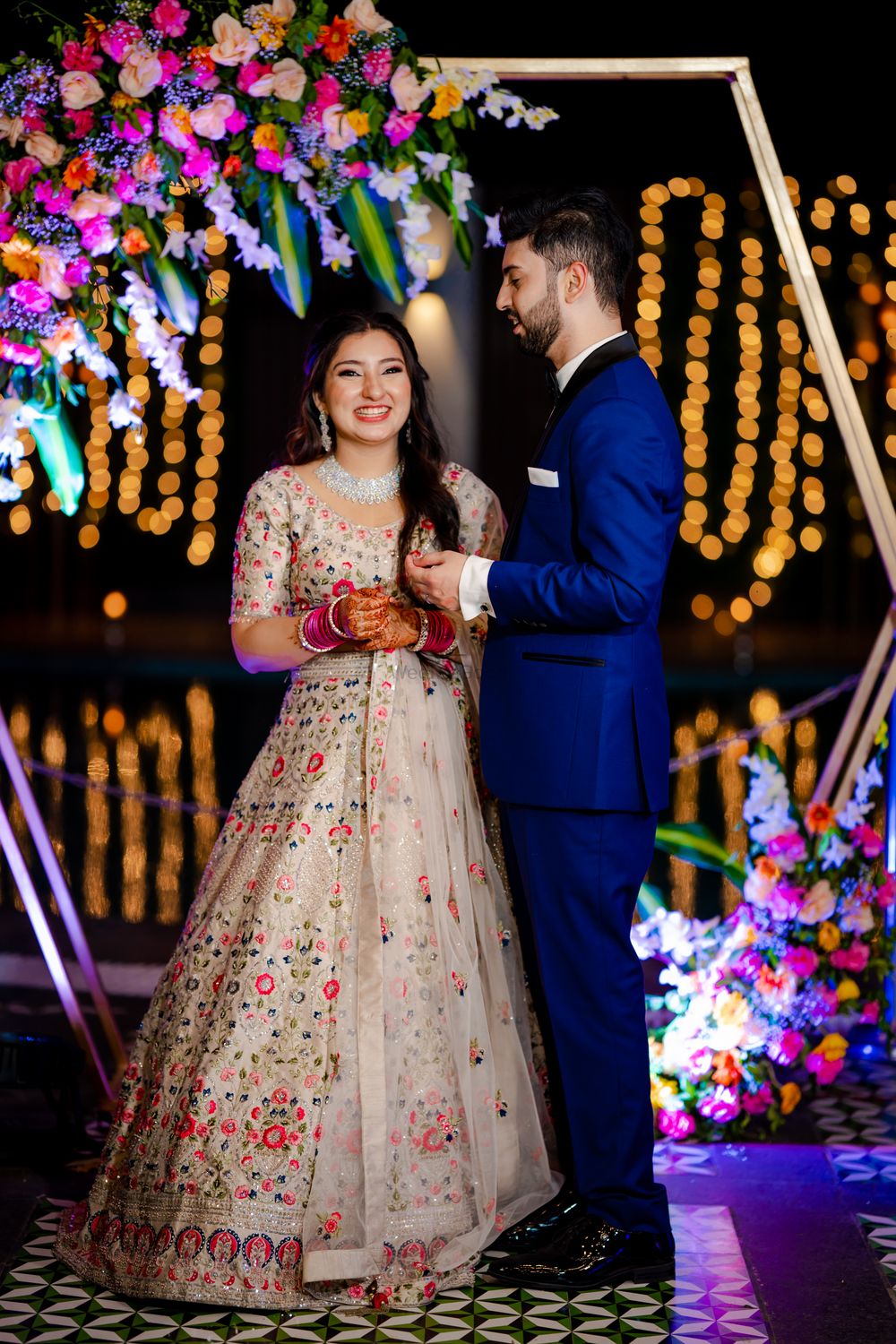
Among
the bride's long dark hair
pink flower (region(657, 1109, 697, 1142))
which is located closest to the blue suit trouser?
the bride's long dark hair

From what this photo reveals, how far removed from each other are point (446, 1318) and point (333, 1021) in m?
0.53

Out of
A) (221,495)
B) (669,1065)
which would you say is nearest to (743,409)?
(221,495)

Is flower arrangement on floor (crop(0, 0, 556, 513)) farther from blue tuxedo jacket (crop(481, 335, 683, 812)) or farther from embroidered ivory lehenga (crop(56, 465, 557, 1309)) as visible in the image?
blue tuxedo jacket (crop(481, 335, 683, 812))

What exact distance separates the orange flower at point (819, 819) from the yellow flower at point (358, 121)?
1904 mm

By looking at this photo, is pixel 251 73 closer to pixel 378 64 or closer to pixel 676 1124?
pixel 378 64

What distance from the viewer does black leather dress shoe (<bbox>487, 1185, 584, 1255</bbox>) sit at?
284 centimetres

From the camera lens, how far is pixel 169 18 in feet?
10.6

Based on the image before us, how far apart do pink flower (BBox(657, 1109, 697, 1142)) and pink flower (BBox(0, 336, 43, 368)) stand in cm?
216

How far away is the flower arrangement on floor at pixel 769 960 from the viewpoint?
3635mm

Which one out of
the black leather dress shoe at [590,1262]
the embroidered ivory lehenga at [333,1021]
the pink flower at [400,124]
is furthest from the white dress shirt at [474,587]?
the black leather dress shoe at [590,1262]

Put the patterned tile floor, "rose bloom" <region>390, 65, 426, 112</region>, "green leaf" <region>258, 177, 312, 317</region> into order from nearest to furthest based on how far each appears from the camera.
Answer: the patterned tile floor, "rose bloom" <region>390, 65, 426, 112</region>, "green leaf" <region>258, 177, 312, 317</region>

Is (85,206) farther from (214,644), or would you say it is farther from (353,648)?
(214,644)

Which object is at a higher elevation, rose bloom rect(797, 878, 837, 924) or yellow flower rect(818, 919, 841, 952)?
rose bloom rect(797, 878, 837, 924)

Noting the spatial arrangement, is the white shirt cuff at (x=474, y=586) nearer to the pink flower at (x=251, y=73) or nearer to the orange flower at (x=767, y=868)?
the pink flower at (x=251, y=73)
